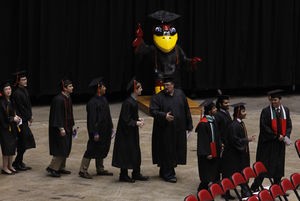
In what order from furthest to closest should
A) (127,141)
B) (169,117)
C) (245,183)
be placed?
(127,141), (169,117), (245,183)

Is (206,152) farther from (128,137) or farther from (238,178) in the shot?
(128,137)

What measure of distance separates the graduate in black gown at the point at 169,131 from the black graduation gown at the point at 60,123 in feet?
4.36

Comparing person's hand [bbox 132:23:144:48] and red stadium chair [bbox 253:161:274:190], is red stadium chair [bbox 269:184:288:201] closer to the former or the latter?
red stadium chair [bbox 253:161:274:190]

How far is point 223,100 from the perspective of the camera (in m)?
11.6

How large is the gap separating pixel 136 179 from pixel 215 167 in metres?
1.43

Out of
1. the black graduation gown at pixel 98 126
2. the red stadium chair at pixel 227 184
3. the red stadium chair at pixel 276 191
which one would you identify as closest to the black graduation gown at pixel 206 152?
the red stadium chair at pixel 227 184

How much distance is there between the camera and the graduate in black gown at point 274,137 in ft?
37.9

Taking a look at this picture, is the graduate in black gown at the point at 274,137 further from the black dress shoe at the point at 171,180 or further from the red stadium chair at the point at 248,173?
the black dress shoe at the point at 171,180

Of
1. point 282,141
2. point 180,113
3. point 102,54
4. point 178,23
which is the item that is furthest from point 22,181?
point 178,23

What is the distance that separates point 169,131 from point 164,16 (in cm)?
564

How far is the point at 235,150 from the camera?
37.4ft

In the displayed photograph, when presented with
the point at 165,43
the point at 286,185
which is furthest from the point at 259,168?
the point at 165,43

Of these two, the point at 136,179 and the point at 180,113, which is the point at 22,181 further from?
the point at 180,113

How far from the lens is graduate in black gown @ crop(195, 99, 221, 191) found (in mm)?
11461
